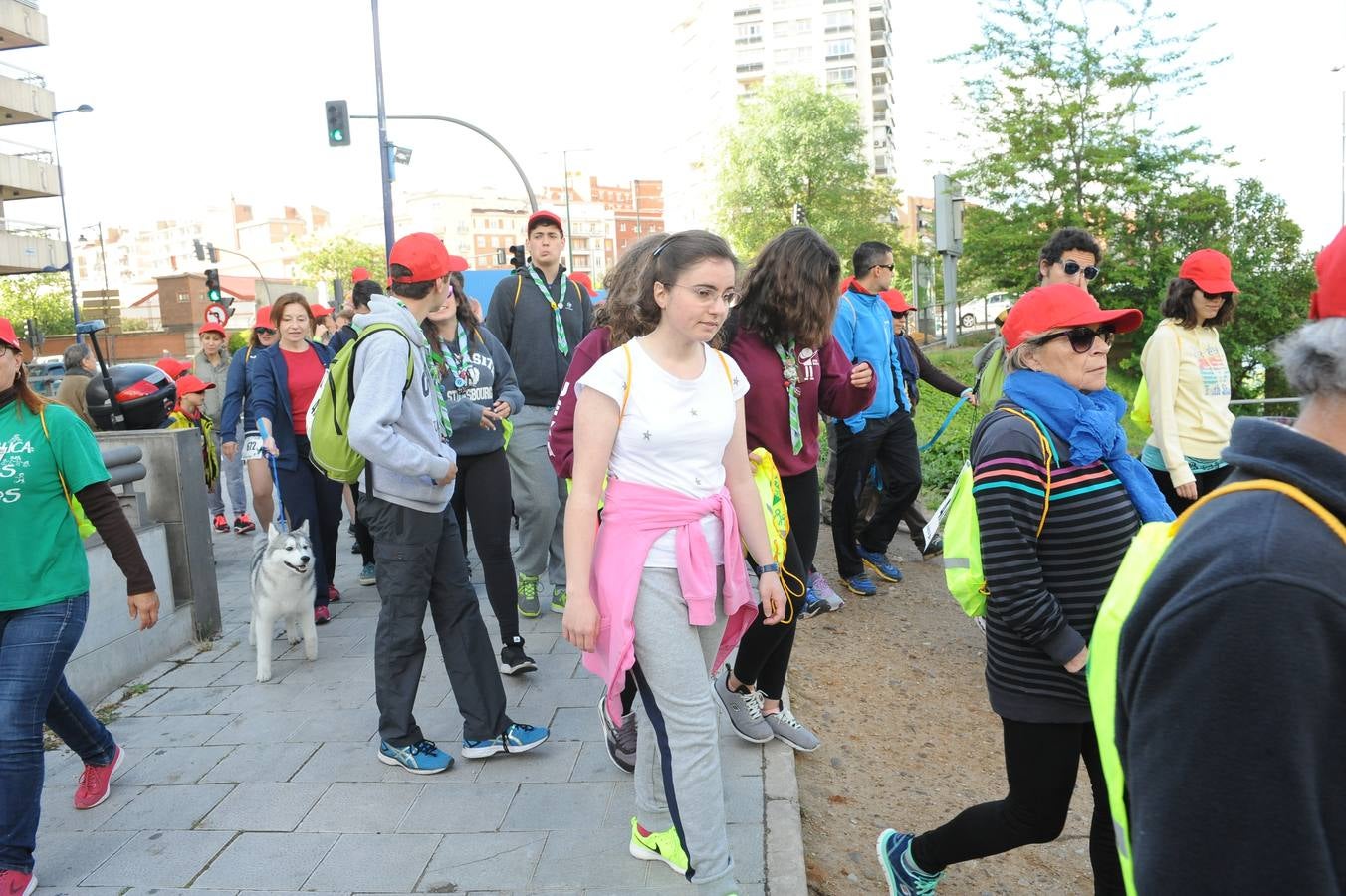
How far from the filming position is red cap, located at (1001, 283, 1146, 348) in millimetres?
2754

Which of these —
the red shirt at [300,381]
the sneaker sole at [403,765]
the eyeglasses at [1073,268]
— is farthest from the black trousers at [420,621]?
the eyeglasses at [1073,268]

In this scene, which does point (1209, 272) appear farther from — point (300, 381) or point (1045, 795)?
point (300, 381)

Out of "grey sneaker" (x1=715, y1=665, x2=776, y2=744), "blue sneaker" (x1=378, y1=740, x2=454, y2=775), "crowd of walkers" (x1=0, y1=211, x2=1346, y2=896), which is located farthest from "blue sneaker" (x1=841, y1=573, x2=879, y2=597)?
"blue sneaker" (x1=378, y1=740, x2=454, y2=775)

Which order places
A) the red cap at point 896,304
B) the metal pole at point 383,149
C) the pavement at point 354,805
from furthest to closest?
1. the metal pole at point 383,149
2. the red cap at point 896,304
3. the pavement at point 354,805

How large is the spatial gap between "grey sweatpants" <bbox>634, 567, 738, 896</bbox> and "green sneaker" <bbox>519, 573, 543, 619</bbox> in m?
3.38

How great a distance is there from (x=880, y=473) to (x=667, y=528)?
171 inches

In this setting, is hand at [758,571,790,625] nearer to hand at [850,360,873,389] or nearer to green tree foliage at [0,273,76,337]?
hand at [850,360,873,389]

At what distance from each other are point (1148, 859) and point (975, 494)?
1548 millimetres

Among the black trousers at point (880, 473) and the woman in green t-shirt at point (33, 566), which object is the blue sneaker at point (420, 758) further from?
the black trousers at point (880, 473)

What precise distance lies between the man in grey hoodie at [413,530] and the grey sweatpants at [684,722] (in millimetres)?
1421

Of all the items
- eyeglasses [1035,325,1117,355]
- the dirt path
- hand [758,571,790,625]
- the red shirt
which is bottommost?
the dirt path

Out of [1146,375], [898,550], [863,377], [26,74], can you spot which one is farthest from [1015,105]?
[26,74]

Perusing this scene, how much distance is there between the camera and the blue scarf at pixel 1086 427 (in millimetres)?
2662

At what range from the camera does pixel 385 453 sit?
3.84 meters
